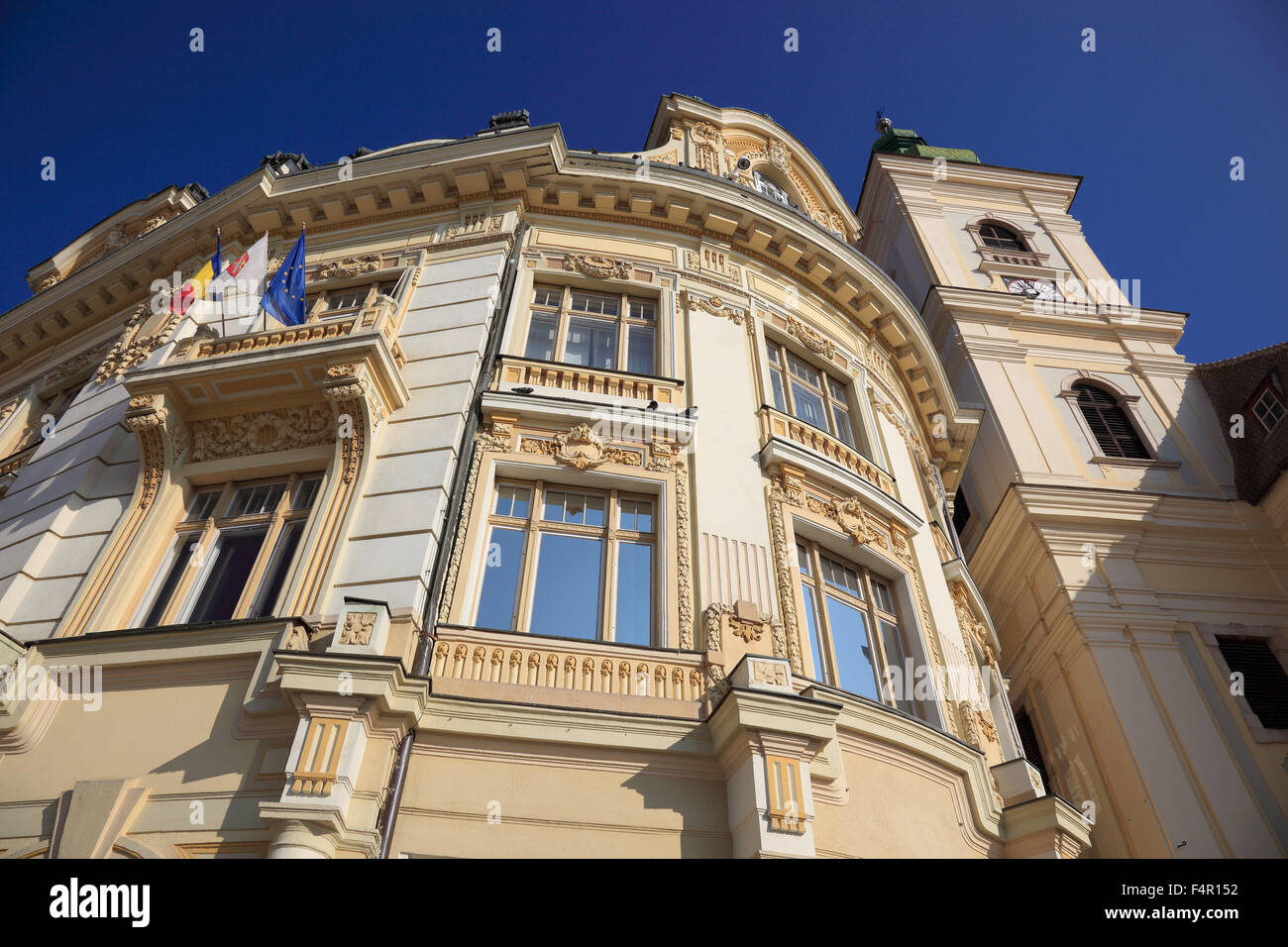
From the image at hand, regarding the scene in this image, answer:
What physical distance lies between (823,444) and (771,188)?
8.70 m

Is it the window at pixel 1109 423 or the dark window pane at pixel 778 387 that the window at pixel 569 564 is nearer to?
the dark window pane at pixel 778 387

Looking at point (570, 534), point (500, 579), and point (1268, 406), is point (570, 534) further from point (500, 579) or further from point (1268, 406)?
→ point (1268, 406)

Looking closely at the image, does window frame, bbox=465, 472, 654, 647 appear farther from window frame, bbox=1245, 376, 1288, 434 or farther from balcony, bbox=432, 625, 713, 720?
window frame, bbox=1245, 376, 1288, 434

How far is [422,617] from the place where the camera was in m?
8.36

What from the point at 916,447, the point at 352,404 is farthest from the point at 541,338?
the point at 916,447

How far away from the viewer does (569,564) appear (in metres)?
9.51

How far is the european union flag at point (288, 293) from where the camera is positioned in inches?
454

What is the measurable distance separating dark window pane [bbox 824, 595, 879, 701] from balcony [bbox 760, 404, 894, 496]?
85.3 inches

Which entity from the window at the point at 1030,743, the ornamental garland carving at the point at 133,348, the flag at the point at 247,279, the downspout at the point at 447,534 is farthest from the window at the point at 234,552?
the window at the point at 1030,743

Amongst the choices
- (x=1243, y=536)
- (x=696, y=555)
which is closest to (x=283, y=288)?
(x=696, y=555)

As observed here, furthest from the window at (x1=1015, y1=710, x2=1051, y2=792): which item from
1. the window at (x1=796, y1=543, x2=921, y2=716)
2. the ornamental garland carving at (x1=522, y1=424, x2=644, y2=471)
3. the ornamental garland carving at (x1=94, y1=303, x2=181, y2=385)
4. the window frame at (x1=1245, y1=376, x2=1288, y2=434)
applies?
the ornamental garland carving at (x1=94, y1=303, x2=181, y2=385)
